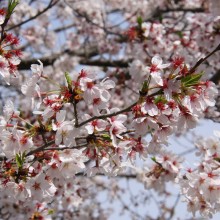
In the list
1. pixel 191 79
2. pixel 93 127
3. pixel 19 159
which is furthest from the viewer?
pixel 19 159

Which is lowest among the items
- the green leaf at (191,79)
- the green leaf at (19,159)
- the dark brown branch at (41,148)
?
the green leaf at (19,159)

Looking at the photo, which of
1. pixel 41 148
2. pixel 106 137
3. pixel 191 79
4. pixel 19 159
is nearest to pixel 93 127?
pixel 106 137

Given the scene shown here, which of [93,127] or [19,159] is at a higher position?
[93,127]

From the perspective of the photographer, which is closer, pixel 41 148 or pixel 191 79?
pixel 191 79

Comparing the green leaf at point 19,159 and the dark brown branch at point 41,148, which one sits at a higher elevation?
the dark brown branch at point 41,148

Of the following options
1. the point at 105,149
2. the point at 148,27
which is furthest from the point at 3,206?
the point at 105,149

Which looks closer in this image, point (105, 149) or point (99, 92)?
point (99, 92)

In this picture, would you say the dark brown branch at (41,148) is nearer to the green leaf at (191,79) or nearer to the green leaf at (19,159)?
the green leaf at (19,159)

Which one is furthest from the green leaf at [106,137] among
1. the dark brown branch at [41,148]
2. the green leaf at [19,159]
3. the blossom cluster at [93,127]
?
the green leaf at [19,159]

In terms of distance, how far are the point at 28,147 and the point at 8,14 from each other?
0.94 m

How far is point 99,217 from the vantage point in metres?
9.38

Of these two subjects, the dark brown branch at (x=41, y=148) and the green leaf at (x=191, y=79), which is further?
the dark brown branch at (x=41, y=148)

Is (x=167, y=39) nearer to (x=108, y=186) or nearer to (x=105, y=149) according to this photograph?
(x=105, y=149)

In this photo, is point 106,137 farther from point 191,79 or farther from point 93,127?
point 191,79
